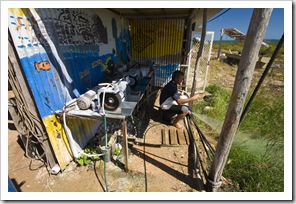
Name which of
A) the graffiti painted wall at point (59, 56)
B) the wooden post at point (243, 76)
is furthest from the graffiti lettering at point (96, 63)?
the wooden post at point (243, 76)

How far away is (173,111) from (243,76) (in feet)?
8.35

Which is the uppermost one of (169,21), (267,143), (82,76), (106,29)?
(169,21)

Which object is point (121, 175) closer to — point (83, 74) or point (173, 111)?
point (173, 111)

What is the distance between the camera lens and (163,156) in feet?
11.0

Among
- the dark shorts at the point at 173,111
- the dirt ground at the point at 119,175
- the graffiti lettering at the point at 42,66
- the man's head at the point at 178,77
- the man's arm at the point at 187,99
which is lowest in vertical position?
the dirt ground at the point at 119,175

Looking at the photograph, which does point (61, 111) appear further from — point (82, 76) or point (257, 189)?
point (257, 189)

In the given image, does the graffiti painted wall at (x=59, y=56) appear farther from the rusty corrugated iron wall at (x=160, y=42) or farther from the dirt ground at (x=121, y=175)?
the rusty corrugated iron wall at (x=160, y=42)

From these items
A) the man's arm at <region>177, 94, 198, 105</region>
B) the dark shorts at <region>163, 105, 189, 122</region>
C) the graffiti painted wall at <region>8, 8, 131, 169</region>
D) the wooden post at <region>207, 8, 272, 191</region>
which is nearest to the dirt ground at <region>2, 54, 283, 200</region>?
the graffiti painted wall at <region>8, 8, 131, 169</region>

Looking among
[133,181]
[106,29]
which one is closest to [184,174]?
[133,181]

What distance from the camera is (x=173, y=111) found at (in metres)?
4.16

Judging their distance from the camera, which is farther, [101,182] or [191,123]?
[191,123]

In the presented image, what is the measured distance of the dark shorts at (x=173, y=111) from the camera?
12.9ft

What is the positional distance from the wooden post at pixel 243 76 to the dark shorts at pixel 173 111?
71.3 inches

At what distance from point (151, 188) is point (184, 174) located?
73cm
